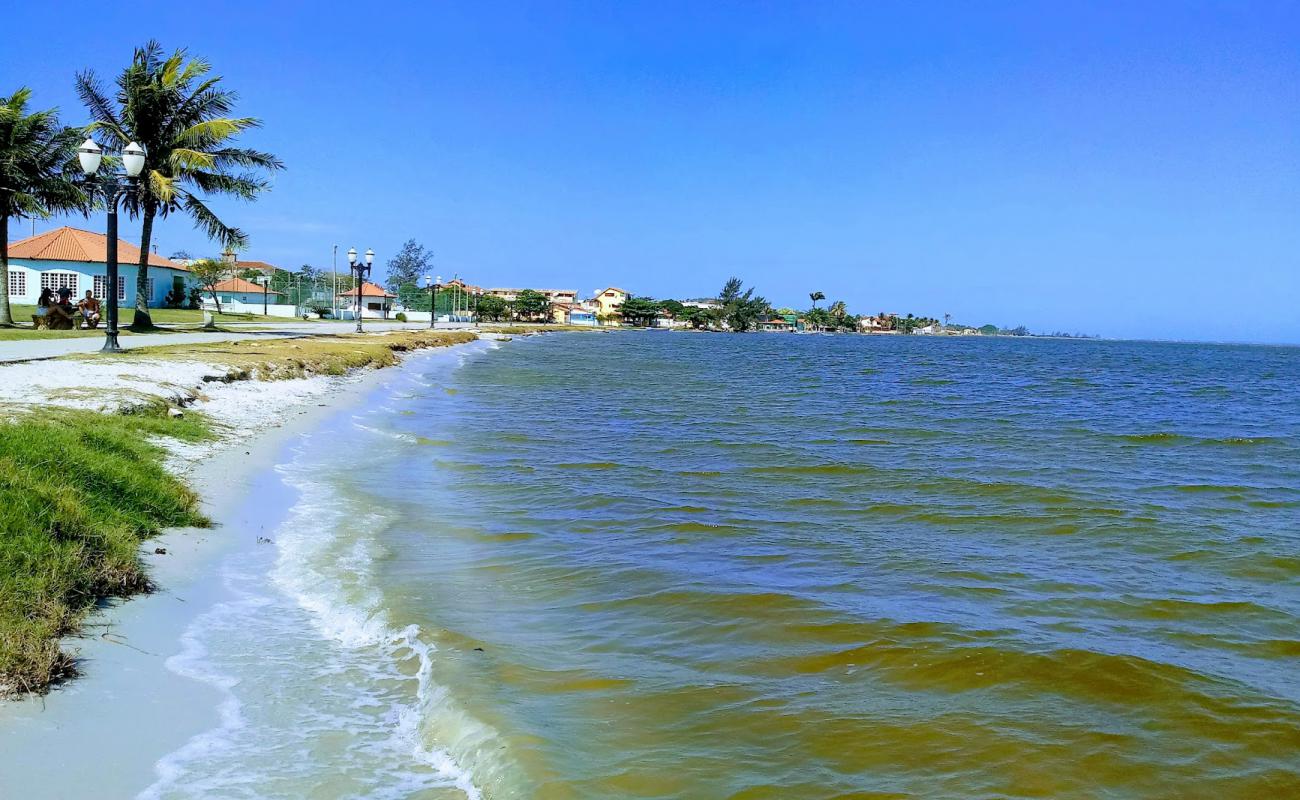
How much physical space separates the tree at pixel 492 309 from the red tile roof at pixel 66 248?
74.9m

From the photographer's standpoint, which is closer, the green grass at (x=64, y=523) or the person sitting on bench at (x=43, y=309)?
the green grass at (x=64, y=523)

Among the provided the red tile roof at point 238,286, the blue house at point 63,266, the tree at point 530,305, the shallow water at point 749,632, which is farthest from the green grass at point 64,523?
the tree at point 530,305

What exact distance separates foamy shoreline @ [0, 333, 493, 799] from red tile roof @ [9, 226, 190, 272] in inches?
1734

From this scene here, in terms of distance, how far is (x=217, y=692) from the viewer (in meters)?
4.61

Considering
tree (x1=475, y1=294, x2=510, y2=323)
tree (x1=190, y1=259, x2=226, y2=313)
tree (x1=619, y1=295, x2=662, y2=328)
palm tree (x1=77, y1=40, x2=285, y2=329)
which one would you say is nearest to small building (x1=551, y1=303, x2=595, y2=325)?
tree (x1=619, y1=295, x2=662, y2=328)

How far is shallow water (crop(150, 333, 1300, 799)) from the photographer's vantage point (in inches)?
170

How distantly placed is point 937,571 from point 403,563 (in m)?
4.46

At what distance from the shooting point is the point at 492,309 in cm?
12912

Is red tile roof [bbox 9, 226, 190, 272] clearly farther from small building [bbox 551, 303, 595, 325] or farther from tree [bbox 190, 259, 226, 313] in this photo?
small building [bbox 551, 303, 595, 325]

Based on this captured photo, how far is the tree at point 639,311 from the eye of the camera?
179375mm

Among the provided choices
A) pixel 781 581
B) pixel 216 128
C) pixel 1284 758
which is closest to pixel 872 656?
pixel 781 581

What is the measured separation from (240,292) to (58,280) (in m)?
32.8

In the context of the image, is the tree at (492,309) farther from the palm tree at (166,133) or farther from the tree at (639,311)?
the palm tree at (166,133)

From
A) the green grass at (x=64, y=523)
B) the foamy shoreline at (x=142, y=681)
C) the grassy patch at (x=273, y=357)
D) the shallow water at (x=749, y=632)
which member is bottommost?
the shallow water at (x=749, y=632)
